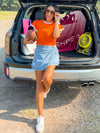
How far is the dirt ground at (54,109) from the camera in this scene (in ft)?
8.68

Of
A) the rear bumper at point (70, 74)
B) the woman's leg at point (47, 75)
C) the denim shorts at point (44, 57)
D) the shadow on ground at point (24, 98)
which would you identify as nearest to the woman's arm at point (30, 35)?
the denim shorts at point (44, 57)

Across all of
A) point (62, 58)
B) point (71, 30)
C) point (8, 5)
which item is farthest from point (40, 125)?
point (8, 5)

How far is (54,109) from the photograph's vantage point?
313 cm

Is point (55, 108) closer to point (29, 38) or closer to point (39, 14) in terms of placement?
point (29, 38)

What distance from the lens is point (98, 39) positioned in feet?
10.1

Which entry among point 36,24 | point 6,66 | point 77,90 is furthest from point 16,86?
point 36,24

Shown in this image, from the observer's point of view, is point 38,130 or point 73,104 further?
point 73,104

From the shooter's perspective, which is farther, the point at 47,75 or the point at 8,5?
the point at 8,5

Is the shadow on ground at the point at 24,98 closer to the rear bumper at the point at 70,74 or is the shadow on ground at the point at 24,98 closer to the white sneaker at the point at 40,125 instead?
the white sneaker at the point at 40,125

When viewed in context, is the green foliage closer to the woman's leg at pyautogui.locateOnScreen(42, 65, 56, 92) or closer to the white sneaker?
the woman's leg at pyautogui.locateOnScreen(42, 65, 56, 92)

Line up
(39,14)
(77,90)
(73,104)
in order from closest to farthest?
(73,104) → (77,90) → (39,14)

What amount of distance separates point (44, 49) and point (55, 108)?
1.12 m

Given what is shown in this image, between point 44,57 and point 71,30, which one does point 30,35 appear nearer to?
point 44,57

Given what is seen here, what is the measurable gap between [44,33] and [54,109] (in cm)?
132
